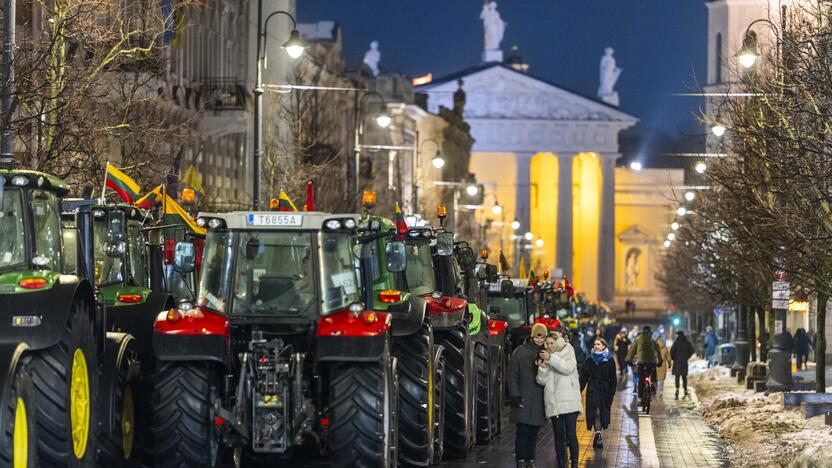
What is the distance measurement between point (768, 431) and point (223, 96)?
27.8 m

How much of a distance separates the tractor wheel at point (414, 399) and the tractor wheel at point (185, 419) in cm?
293

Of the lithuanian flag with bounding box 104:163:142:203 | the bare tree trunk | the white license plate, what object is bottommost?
the bare tree trunk

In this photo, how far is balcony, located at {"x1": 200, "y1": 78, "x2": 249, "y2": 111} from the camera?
2037 inches

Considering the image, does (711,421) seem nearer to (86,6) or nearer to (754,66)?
(754,66)

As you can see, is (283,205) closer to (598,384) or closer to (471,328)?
(471,328)

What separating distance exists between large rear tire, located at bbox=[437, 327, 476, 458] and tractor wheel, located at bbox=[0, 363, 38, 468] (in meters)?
8.68

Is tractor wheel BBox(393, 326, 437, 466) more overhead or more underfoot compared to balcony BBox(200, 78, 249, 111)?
more underfoot

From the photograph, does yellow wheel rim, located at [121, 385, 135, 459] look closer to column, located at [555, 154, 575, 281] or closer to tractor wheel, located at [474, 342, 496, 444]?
tractor wheel, located at [474, 342, 496, 444]

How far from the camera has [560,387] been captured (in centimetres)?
1989

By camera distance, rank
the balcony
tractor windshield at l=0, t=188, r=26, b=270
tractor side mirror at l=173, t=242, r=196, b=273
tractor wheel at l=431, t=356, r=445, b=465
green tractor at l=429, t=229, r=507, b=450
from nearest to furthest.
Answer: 1. tractor windshield at l=0, t=188, r=26, b=270
2. tractor side mirror at l=173, t=242, r=196, b=273
3. tractor wheel at l=431, t=356, r=445, b=465
4. green tractor at l=429, t=229, r=507, b=450
5. the balcony

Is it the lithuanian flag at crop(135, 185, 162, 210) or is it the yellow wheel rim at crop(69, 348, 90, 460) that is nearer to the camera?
the yellow wheel rim at crop(69, 348, 90, 460)

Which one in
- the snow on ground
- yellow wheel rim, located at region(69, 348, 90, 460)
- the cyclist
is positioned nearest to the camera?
yellow wheel rim, located at region(69, 348, 90, 460)

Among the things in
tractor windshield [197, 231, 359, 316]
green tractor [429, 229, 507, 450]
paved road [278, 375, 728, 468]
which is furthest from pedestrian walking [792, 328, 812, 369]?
tractor windshield [197, 231, 359, 316]

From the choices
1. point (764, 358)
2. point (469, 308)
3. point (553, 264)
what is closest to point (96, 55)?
point (469, 308)
